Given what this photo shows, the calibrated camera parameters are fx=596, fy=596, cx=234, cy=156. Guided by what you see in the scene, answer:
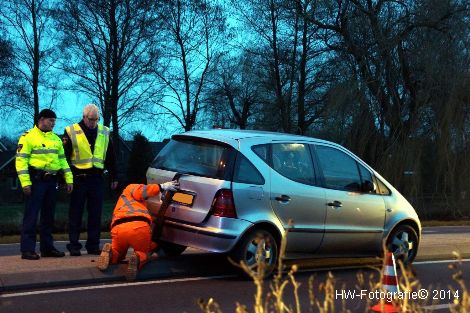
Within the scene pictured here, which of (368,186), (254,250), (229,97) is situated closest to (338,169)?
(368,186)

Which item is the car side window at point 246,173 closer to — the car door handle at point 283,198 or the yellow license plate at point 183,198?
the car door handle at point 283,198

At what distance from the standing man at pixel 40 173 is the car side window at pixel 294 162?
2593 millimetres

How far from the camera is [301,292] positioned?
679 centimetres

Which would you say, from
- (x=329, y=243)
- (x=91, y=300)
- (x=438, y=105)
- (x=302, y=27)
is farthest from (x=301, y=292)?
(x=302, y=27)

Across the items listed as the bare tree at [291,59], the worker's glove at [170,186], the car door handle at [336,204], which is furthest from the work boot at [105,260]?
the bare tree at [291,59]

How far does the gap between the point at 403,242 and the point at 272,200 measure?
2348 mm

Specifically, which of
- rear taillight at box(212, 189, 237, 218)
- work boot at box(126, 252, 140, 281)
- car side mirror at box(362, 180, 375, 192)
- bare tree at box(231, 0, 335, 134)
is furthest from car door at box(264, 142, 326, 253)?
bare tree at box(231, 0, 335, 134)

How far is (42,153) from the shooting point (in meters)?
7.34

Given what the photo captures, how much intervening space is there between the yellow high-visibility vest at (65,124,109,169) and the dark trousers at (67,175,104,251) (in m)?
0.18

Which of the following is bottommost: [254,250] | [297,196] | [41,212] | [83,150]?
[254,250]

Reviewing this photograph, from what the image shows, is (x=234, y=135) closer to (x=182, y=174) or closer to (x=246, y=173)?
(x=246, y=173)

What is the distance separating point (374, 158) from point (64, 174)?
16369mm

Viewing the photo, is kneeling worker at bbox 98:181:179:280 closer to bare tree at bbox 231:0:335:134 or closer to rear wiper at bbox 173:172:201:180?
Answer: rear wiper at bbox 173:172:201:180

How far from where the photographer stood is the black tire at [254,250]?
683 cm
